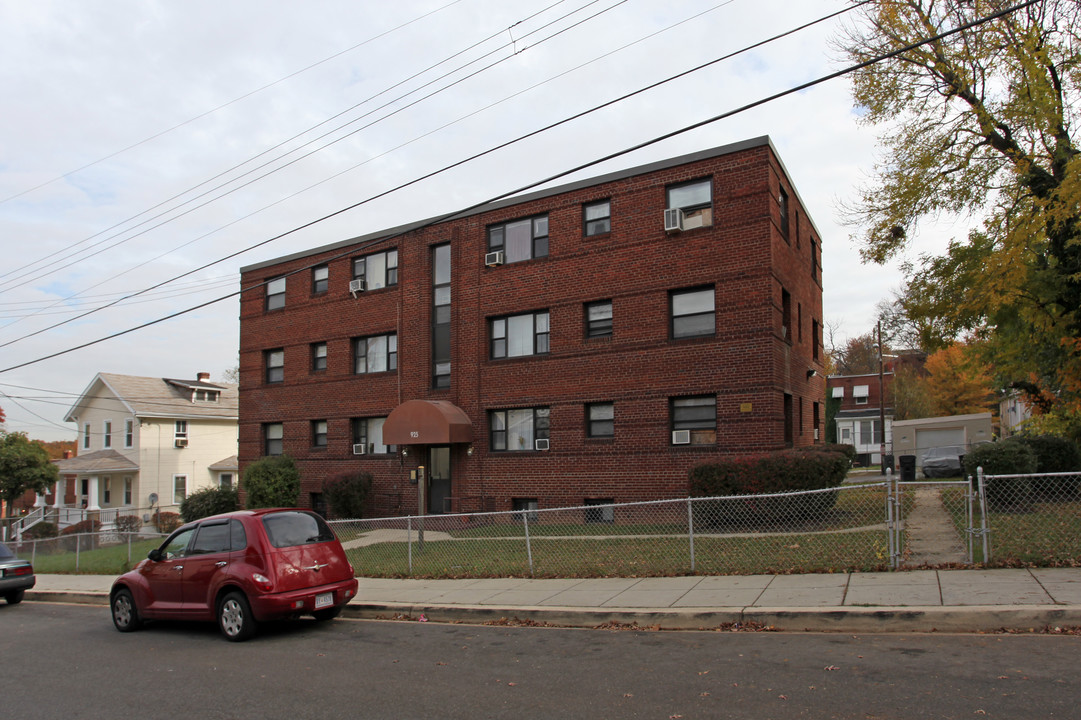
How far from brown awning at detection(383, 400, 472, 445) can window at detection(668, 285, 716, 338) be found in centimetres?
670

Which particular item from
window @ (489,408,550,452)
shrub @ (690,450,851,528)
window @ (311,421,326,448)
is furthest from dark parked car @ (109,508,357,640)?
window @ (311,421,326,448)

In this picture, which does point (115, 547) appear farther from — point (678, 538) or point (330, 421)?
point (678, 538)

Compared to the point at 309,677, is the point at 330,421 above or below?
above

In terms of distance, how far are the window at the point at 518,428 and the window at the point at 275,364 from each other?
9.76m

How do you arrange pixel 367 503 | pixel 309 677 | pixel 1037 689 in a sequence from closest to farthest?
pixel 1037 689 → pixel 309 677 → pixel 367 503

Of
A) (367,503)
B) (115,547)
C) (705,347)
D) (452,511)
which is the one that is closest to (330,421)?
(367,503)

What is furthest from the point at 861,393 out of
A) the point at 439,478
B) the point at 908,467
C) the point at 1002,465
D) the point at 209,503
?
the point at 209,503

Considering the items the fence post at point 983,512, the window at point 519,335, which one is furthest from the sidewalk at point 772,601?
the window at point 519,335

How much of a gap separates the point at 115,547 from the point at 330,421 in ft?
26.3

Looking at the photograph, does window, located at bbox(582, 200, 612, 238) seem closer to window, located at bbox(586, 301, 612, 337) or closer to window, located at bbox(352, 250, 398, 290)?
window, located at bbox(586, 301, 612, 337)

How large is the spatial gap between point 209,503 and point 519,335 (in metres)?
13.5

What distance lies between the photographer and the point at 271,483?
25125 mm

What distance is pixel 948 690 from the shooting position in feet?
19.2

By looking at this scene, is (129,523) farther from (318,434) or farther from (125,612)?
(125,612)
